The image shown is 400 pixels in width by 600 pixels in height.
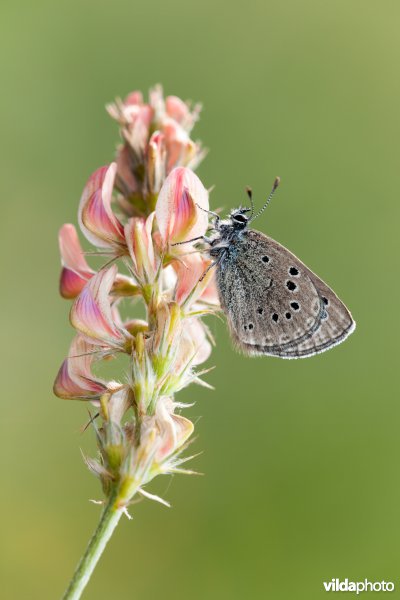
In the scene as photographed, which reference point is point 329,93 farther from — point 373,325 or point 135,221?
point 135,221

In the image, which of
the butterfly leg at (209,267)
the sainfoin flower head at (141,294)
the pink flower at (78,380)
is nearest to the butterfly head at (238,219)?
the butterfly leg at (209,267)

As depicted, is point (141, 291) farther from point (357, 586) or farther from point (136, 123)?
point (357, 586)

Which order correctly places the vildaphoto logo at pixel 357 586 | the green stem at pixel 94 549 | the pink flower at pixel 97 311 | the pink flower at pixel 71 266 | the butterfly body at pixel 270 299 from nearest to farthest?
the green stem at pixel 94 549 < the pink flower at pixel 97 311 < the pink flower at pixel 71 266 < the butterfly body at pixel 270 299 < the vildaphoto logo at pixel 357 586

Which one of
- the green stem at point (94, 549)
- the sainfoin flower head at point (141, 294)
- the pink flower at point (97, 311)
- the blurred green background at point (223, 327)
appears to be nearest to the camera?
the green stem at point (94, 549)

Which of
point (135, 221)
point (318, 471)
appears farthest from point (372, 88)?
point (135, 221)

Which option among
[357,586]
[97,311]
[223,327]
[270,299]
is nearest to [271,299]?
[270,299]

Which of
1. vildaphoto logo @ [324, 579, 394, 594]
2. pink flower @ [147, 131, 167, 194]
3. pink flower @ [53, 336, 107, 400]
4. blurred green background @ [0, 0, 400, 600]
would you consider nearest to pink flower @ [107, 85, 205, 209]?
pink flower @ [147, 131, 167, 194]

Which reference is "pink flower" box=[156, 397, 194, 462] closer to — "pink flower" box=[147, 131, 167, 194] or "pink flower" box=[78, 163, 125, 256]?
"pink flower" box=[78, 163, 125, 256]

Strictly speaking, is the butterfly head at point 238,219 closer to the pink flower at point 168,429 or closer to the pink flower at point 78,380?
the pink flower at point 78,380
